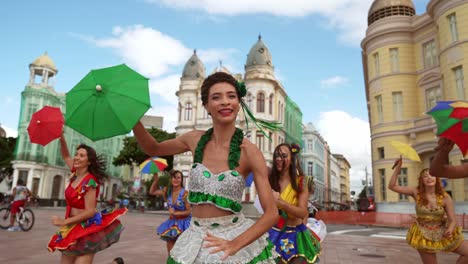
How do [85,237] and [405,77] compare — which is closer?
[85,237]

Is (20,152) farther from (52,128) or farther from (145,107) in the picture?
(145,107)

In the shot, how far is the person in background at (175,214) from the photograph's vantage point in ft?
20.4

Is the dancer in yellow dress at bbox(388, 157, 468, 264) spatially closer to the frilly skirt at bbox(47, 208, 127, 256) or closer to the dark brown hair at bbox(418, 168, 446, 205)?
the dark brown hair at bbox(418, 168, 446, 205)

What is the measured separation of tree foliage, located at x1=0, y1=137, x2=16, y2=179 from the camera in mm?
47250

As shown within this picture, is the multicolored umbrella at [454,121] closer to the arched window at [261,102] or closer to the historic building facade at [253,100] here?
the historic building facade at [253,100]

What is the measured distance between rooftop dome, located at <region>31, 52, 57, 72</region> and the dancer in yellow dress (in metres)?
53.5

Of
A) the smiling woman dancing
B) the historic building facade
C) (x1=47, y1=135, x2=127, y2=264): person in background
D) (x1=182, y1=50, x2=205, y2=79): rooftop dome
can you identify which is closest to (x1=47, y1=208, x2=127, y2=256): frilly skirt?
(x1=47, y1=135, x2=127, y2=264): person in background

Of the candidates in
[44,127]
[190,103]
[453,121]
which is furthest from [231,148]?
[190,103]

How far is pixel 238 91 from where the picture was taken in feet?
7.79

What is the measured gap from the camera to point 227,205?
208 centimetres

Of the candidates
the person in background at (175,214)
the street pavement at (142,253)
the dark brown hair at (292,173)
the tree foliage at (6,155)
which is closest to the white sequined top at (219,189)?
the dark brown hair at (292,173)

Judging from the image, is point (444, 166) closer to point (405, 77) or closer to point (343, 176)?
point (405, 77)

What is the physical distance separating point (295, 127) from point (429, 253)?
5155 cm

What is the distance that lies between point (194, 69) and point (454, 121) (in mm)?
49398
